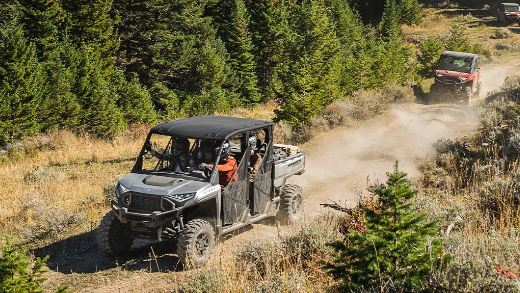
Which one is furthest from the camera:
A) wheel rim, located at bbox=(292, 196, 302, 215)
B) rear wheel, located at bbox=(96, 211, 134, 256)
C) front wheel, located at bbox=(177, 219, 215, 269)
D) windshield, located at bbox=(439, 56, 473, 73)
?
windshield, located at bbox=(439, 56, 473, 73)

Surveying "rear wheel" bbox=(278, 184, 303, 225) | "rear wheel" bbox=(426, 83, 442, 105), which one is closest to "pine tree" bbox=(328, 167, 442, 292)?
"rear wheel" bbox=(278, 184, 303, 225)

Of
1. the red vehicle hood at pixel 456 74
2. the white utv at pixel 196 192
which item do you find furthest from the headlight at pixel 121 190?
the red vehicle hood at pixel 456 74

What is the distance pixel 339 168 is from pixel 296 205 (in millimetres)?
5512

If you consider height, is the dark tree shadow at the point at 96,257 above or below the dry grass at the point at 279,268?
below

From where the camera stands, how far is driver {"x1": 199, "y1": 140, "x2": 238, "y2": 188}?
9.08 m

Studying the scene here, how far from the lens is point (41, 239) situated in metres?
10.1

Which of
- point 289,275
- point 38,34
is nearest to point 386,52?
point 38,34

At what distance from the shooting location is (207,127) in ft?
30.6

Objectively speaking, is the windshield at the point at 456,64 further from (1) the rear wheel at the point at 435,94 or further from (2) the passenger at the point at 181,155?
(2) the passenger at the point at 181,155

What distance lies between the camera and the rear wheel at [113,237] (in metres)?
8.59

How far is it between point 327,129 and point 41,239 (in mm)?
13861

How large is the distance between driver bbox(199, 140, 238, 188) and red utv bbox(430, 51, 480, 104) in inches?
803

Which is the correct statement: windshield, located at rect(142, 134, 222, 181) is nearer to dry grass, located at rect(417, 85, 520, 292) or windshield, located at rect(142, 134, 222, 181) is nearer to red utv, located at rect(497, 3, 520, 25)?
dry grass, located at rect(417, 85, 520, 292)

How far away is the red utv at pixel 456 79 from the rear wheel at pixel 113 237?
22255 mm
